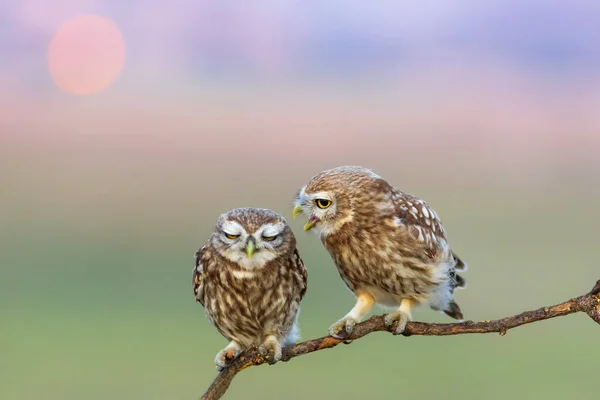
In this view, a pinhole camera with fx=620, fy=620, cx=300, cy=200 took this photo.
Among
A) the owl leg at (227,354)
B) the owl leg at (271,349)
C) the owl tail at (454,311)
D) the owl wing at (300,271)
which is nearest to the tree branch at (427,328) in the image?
the owl leg at (271,349)

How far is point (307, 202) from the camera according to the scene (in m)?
2.38

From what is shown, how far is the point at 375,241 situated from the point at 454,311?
73 centimetres

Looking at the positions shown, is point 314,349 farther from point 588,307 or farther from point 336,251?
point 588,307

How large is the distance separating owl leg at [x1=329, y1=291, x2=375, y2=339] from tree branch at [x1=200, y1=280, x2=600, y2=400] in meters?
0.04

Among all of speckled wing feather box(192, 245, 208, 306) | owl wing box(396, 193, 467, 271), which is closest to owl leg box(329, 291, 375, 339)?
owl wing box(396, 193, 467, 271)

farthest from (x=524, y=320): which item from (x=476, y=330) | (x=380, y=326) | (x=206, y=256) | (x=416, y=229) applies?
(x=206, y=256)

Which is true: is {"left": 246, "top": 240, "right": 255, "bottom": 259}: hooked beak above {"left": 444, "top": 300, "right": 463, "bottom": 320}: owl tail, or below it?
above

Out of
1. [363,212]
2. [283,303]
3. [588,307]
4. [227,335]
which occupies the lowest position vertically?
[227,335]

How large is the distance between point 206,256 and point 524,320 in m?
1.28

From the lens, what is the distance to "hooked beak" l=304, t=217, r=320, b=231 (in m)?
2.37

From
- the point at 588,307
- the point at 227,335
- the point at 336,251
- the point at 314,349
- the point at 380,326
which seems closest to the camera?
the point at 588,307

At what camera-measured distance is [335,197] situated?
7.98 ft

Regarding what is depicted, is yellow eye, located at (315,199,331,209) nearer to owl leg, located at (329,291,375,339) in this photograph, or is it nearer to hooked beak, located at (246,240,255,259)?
hooked beak, located at (246,240,255,259)

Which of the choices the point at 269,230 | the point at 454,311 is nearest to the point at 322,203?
the point at 269,230
